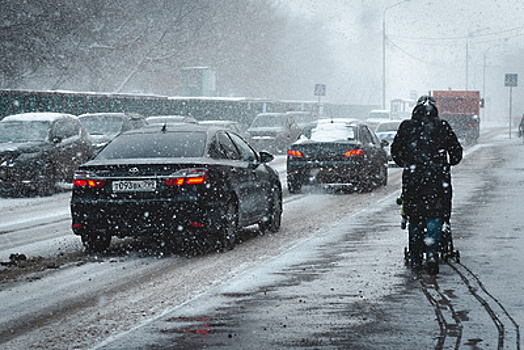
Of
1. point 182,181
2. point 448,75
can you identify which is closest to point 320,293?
point 182,181

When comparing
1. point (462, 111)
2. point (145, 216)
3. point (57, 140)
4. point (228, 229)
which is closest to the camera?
point (145, 216)

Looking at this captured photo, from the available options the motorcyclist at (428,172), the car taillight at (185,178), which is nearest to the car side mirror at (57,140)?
the car taillight at (185,178)

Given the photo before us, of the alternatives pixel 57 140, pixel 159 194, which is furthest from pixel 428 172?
pixel 57 140

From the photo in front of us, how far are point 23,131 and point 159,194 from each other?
37.4 feet

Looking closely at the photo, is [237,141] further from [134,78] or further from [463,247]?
[134,78]

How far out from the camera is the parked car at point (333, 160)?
1875 cm

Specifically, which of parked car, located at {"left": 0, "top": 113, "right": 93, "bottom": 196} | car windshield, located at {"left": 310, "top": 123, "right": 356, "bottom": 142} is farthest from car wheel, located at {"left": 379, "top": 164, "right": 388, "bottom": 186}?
parked car, located at {"left": 0, "top": 113, "right": 93, "bottom": 196}

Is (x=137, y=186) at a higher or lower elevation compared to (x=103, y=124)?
higher

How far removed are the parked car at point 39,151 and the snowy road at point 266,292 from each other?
6.36 metres

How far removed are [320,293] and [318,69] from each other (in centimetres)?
10559

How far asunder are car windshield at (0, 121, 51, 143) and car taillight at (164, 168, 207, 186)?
35.7 ft

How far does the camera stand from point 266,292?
748 cm

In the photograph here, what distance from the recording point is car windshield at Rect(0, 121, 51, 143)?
20.1 m

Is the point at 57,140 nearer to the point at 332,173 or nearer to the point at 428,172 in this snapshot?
the point at 332,173
